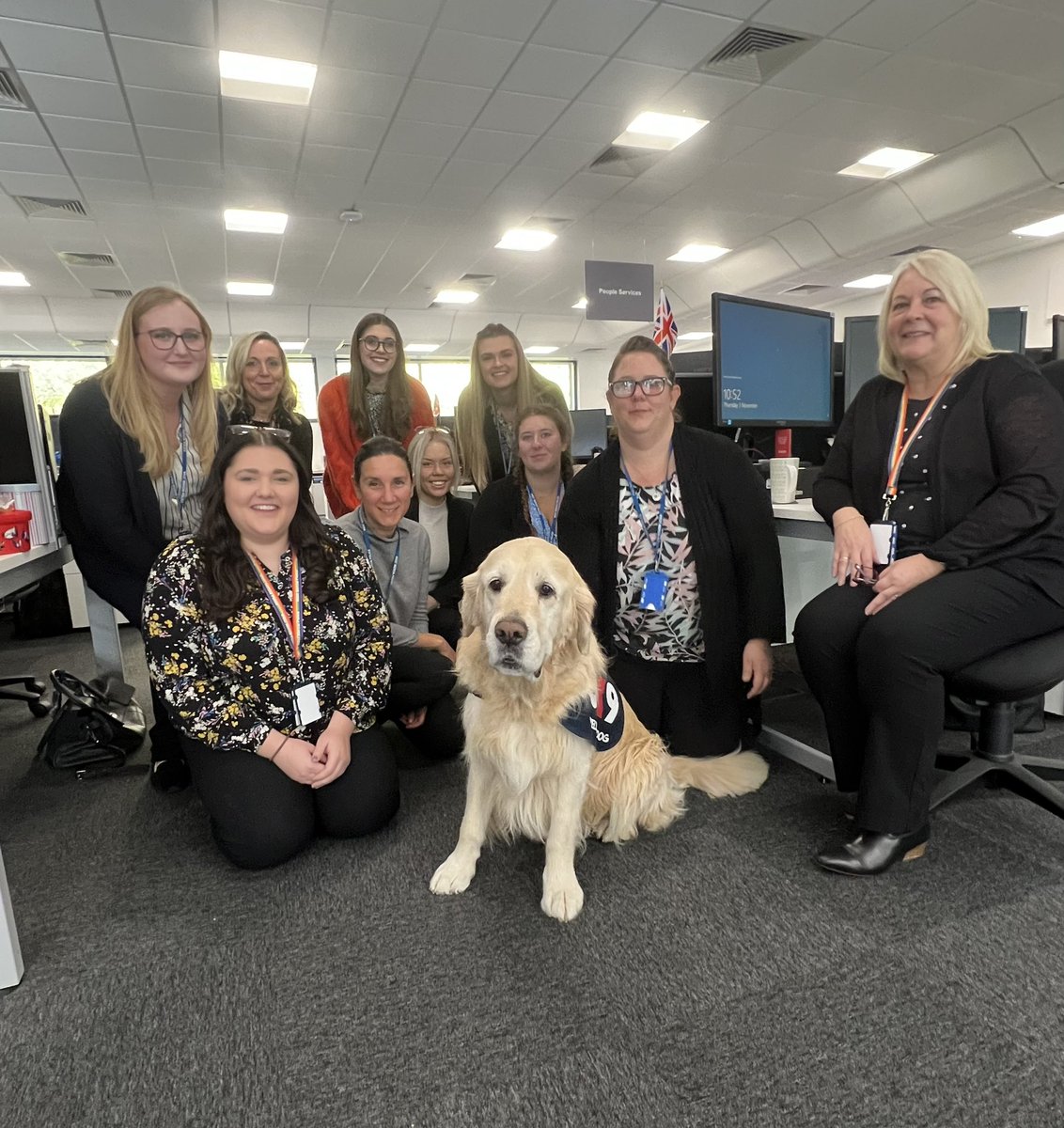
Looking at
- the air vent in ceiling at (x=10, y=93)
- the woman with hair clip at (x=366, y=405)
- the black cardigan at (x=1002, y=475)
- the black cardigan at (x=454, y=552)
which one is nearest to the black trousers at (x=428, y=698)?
the black cardigan at (x=454, y=552)

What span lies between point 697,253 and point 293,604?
991 cm

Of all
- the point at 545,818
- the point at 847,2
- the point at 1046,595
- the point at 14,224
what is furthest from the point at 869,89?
the point at 14,224

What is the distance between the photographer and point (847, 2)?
436 centimetres

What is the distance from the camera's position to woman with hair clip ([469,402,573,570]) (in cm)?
281

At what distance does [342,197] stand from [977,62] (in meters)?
5.74

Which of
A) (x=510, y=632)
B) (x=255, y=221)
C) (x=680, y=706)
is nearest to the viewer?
(x=510, y=632)

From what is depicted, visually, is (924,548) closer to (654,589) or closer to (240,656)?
(654,589)

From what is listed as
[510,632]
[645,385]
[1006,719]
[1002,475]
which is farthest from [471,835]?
[1002,475]

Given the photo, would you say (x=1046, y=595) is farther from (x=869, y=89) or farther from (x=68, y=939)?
(x=869, y=89)

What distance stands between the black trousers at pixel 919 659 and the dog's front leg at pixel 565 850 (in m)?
0.76

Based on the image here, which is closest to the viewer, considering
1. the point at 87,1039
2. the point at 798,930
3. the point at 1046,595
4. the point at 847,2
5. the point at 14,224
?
the point at 87,1039

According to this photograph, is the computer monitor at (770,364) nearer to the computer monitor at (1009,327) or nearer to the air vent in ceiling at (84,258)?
the computer monitor at (1009,327)

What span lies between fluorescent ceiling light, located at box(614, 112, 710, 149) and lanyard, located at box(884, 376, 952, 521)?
16.1 ft

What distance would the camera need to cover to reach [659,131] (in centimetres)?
612
